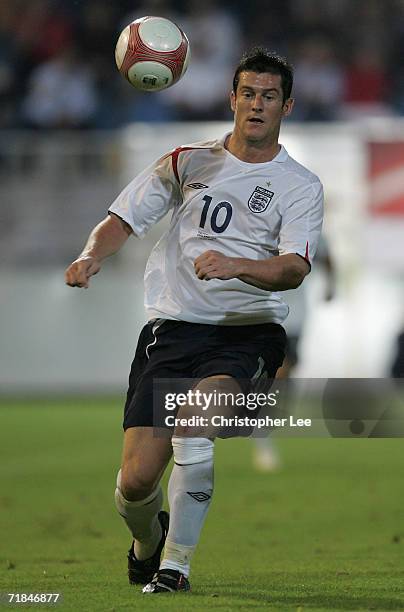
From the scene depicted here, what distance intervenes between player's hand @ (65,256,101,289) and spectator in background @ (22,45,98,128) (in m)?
11.7

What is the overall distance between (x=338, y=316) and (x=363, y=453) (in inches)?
143

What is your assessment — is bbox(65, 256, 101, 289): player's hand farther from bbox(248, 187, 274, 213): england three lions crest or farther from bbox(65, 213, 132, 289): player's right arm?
bbox(248, 187, 274, 213): england three lions crest

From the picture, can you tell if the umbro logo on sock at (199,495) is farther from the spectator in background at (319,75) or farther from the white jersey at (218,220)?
the spectator in background at (319,75)

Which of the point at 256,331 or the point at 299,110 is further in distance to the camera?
the point at 299,110

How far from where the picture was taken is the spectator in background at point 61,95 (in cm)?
1712

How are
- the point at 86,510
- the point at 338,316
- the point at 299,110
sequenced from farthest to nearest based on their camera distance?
the point at 299,110, the point at 338,316, the point at 86,510

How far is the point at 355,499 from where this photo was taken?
8.98 meters

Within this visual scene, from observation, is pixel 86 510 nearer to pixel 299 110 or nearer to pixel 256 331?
pixel 256 331

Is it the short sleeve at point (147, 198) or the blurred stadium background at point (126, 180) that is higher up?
the short sleeve at point (147, 198)

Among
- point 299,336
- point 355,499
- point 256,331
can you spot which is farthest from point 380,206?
point 256,331

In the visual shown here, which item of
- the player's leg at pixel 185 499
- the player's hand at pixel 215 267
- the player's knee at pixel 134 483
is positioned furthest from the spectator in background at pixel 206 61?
the player's hand at pixel 215 267

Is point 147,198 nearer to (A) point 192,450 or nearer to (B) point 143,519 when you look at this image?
(A) point 192,450

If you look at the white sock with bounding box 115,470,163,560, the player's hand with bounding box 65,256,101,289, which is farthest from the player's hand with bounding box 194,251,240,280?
the white sock with bounding box 115,470,163,560

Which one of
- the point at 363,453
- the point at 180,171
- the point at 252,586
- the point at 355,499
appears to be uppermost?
the point at 180,171
